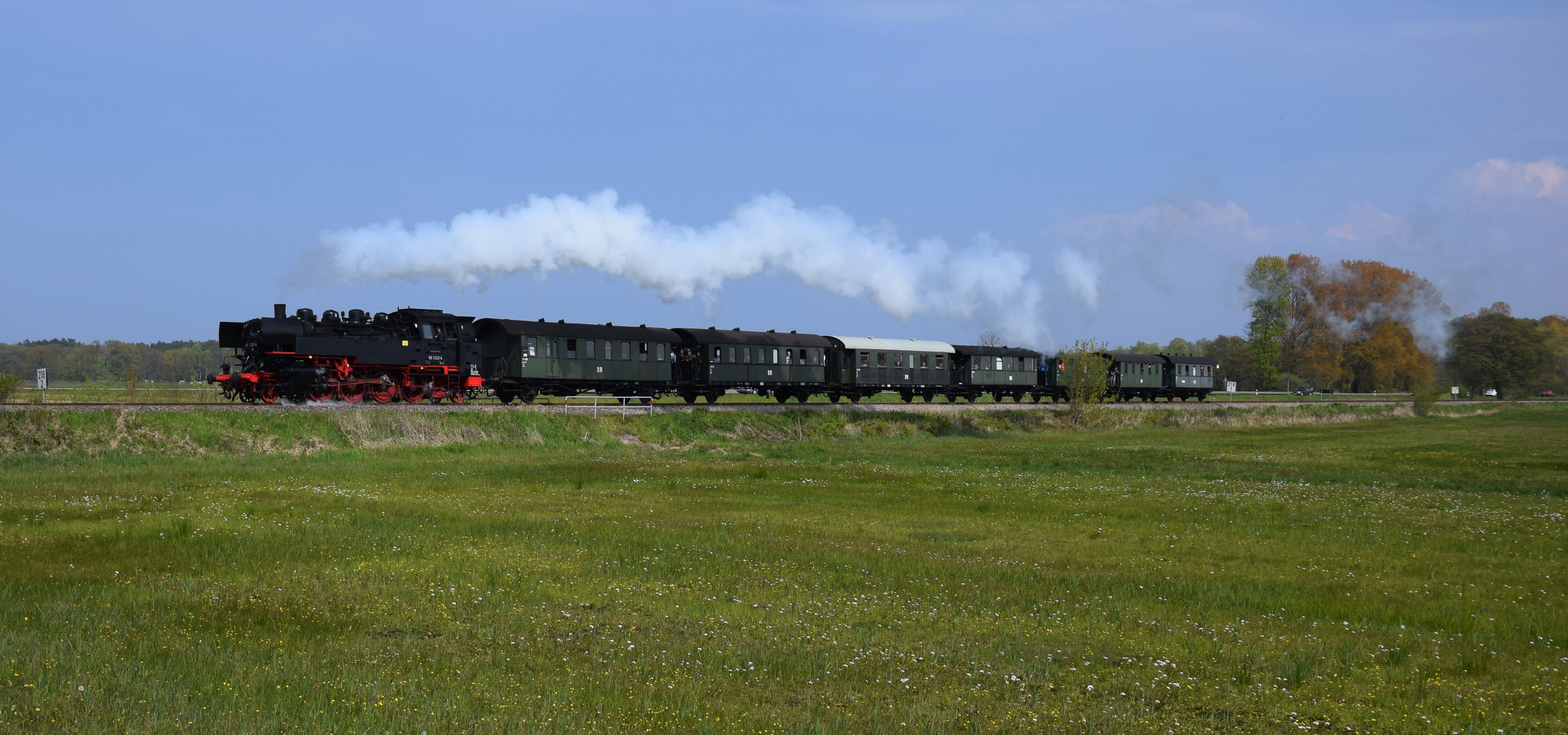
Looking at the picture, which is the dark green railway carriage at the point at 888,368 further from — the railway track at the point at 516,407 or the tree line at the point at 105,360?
the tree line at the point at 105,360

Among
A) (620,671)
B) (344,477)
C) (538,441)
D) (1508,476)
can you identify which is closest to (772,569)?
(620,671)

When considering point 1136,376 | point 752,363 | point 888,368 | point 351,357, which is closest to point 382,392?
point 351,357

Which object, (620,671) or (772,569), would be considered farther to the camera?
(772,569)

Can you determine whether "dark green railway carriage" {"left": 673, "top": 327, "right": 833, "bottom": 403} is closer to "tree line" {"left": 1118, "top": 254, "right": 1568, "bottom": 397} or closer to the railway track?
the railway track

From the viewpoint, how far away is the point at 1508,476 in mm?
36250

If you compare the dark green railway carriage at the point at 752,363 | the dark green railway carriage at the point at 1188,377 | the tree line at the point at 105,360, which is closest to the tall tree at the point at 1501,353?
the dark green railway carriage at the point at 1188,377

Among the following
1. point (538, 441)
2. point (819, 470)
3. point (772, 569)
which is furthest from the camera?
point (538, 441)

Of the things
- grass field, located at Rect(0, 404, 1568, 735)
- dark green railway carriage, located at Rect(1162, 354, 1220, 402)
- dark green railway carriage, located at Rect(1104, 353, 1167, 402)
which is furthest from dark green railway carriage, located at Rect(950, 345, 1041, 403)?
grass field, located at Rect(0, 404, 1568, 735)

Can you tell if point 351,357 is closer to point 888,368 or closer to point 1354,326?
point 888,368

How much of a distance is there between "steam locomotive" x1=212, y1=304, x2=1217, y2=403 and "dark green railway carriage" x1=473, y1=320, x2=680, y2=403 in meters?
0.05

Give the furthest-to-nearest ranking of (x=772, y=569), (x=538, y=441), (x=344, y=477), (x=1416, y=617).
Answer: (x=538, y=441)
(x=344, y=477)
(x=772, y=569)
(x=1416, y=617)

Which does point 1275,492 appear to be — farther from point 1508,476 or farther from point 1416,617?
point 1416,617

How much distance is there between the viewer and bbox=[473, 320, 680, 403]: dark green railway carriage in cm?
4925

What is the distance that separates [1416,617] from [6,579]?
60.5ft
